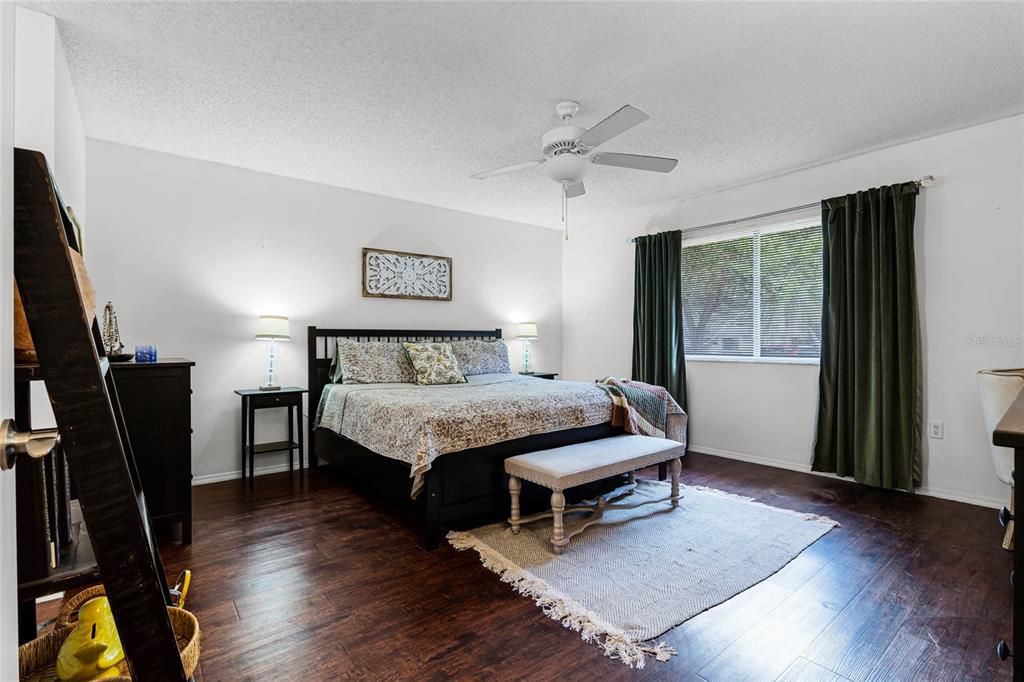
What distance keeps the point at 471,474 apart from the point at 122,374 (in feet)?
6.21

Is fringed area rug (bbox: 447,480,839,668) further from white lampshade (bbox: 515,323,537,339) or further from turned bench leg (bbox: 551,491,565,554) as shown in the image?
white lampshade (bbox: 515,323,537,339)

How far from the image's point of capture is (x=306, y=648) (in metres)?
1.81

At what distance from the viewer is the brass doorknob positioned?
0.63 meters

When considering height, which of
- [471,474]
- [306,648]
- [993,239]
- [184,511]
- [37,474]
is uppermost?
[993,239]

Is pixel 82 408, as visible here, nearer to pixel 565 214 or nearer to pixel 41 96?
pixel 41 96

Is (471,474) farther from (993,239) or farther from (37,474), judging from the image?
(993,239)

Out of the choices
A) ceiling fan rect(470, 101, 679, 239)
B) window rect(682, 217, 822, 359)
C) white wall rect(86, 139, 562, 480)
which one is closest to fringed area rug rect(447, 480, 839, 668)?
window rect(682, 217, 822, 359)

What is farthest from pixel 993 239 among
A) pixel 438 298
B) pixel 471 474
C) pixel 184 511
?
pixel 184 511

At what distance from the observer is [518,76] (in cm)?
268

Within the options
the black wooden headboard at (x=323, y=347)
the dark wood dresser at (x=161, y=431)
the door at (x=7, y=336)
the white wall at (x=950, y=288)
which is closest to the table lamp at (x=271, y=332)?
the black wooden headboard at (x=323, y=347)

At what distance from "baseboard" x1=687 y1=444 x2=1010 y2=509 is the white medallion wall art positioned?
3067mm

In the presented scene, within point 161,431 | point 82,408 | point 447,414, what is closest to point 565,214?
point 447,414

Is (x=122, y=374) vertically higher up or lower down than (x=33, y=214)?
lower down

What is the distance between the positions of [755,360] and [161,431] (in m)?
4.50
